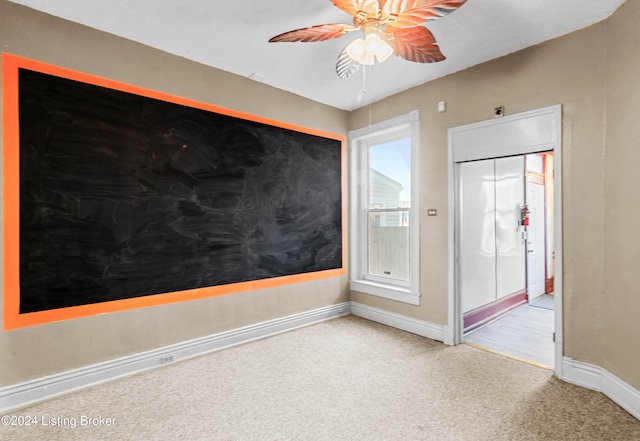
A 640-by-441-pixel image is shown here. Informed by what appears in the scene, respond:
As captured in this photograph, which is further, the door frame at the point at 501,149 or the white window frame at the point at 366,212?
the white window frame at the point at 366,212

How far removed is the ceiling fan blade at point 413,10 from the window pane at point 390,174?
7.05 feet

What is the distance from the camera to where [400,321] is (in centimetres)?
378

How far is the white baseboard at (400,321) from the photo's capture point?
11.3 ft

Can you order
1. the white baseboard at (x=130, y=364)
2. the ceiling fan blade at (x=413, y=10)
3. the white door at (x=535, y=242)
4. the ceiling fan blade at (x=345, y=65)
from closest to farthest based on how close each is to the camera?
the ceiling fan blade at (x=413, y=10)
the white baseboard at (x=130, y=364)
the ceiling fan blade at (x=345, y=65)
the white door at (x=535, y=242)

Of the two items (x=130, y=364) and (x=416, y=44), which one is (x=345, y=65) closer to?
(x=416, y=44)

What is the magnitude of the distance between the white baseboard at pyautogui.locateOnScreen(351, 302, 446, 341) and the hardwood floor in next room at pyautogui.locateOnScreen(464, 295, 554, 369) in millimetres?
346

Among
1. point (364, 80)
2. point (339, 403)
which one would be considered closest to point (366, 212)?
point (364, 80)

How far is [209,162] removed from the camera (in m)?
3.13

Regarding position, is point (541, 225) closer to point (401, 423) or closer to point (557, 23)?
point (557, 23)

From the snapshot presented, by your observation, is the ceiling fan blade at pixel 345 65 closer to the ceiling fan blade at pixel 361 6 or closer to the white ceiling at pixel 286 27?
the white ceiling at pixel 286 27

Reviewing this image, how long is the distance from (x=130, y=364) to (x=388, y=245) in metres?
3.12

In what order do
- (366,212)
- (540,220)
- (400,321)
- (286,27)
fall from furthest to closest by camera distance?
(540,220) → (366,212) → (400,321) → (286,27)

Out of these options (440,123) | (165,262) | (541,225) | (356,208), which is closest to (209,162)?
(165,262)

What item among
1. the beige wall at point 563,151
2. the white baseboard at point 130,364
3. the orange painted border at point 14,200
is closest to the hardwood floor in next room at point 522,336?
the beige wall at point 563,151
